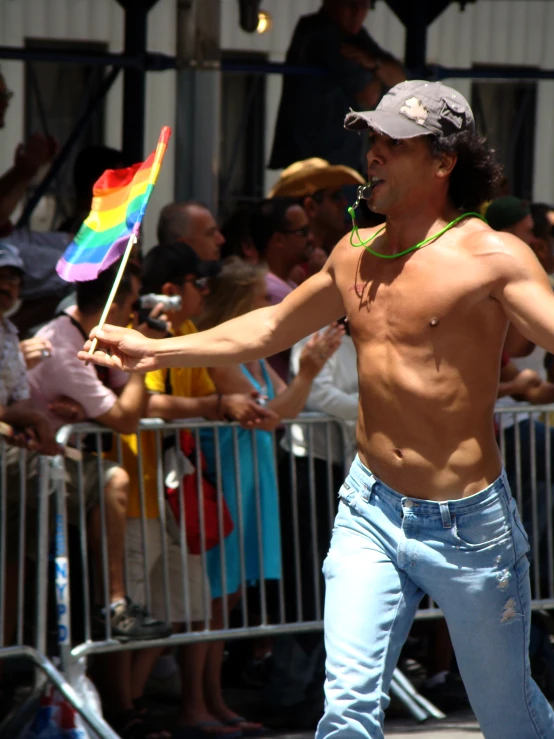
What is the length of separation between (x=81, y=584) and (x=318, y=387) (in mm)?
1340

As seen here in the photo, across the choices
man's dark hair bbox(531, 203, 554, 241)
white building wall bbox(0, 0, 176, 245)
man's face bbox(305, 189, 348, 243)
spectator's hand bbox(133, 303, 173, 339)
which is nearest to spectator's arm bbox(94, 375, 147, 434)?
spectator's hand bbox(133, 303, 173, 339)

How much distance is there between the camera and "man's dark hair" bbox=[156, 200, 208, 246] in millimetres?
6137

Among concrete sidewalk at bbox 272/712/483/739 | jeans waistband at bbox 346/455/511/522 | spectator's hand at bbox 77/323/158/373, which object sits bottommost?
concrete sidewalk at bbox 272/712/483/739

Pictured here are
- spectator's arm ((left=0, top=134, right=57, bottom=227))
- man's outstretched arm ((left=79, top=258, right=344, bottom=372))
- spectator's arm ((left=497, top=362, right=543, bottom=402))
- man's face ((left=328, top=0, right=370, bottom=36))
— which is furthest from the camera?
man's face ((left=328, top=0, right=370, bottom=36))

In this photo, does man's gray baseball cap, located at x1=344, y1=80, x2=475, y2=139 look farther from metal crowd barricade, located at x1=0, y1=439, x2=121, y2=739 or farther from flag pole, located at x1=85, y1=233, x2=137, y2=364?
metal crowd barricade, located at x1=0, y1=439, x2=121, y2=739

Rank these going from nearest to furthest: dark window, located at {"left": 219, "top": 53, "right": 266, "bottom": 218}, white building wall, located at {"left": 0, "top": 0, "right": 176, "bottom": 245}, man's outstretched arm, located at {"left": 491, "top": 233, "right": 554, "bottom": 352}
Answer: man's outstretched arm, located at {"left": 491, "top": 233, "right": 554, "bottom": 352}
white building wall, located at {"left": 0, "top": 0, "right": 176, "bottom": 245}
dark window, located at {"left": 219, "top": 53, "right": 266, "bottom": 218}

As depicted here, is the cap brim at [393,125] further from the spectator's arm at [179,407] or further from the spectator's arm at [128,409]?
the spectator's arm at [179,407]

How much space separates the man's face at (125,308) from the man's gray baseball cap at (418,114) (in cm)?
179

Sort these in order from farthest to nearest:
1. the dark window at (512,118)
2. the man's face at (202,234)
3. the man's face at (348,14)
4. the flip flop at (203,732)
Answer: the dark window at (512,118)
the man's face at (348,14)
the man's face at (202,234)
the flip flop at (203,732)

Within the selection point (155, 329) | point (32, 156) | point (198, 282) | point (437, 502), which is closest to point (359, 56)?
point (32, 156)

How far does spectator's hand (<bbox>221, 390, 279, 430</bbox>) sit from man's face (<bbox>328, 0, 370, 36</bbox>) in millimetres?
3499

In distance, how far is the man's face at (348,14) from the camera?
7828 mm

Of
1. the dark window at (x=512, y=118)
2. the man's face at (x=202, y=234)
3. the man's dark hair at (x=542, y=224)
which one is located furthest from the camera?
the dark window at (x=512, y=118)

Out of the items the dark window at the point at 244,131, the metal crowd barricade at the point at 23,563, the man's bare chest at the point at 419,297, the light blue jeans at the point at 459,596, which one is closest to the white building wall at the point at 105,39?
the dark window at the point at 244,131
